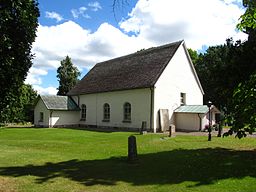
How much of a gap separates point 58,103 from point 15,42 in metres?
35.4

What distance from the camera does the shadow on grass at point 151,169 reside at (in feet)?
34.3

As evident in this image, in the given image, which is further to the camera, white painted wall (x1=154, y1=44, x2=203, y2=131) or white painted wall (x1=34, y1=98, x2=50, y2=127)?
white painted wall (x1=34, y1=98, x2=50, y2=127)

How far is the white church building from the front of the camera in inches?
1293

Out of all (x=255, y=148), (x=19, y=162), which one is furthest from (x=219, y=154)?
(x=19, y=162)

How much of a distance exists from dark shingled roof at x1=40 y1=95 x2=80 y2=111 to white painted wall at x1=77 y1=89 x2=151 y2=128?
64.7 inches

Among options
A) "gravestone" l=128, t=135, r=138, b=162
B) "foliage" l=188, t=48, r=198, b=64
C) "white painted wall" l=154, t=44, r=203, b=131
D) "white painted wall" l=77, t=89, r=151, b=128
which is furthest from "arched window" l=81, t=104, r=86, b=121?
"gravestone" l=128, t=135, r=138, b=162

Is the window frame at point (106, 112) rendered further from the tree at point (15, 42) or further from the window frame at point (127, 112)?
the tree at point (15, 42)

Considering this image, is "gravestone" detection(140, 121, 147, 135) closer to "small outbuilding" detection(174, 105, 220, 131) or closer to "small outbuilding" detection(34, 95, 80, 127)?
"small outbuilding" detection(174, 105, 220, 131)

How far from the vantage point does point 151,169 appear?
12.1 m

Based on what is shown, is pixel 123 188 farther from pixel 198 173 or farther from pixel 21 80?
pixel 21 80

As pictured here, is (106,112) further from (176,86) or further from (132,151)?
A: (132,151)

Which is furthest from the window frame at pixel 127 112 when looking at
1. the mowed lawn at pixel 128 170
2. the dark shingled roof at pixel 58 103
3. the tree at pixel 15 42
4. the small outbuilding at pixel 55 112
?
the tree at pixel 15 42

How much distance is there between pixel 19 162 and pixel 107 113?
25257 mm

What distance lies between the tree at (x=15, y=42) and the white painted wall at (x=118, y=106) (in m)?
24.3
